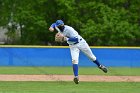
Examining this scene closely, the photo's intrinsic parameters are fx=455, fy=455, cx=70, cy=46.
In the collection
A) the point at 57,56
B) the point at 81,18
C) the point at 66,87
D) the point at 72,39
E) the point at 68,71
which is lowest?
the point at 68,71

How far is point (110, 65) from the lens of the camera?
2369cm

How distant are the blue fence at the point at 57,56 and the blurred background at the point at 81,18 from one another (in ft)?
24.8

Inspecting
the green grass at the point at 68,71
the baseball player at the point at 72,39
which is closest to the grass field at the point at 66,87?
the baseball player at the point at 72,39

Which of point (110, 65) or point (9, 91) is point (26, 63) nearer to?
point (110, 65)

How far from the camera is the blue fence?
23.4m

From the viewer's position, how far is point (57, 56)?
2362 cm

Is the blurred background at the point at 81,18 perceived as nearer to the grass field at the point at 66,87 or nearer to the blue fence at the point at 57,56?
the blue fence at the point at 57,56

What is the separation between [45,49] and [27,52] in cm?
95

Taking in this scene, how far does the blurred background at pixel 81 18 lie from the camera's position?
31.5 meters

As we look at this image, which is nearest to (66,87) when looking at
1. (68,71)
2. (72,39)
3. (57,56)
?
(72,39)

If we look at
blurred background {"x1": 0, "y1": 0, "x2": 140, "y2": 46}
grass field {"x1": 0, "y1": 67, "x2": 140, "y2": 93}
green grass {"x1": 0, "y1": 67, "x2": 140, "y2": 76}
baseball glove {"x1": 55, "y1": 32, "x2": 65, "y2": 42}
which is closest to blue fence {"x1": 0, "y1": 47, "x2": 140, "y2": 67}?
green grass {"x1": 0, "y1": 67, "x2": 140, "y2": 76}

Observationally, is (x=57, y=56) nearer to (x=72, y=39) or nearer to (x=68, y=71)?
(x=68, y=71)

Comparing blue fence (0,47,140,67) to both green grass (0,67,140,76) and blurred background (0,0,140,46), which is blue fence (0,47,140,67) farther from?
blurred background (0,0,140,46)

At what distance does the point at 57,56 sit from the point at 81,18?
9646 millimetres
